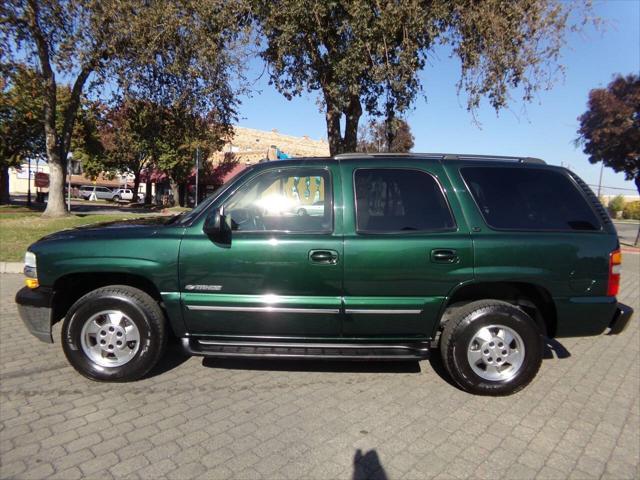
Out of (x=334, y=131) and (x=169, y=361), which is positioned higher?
(x=334, y=131)

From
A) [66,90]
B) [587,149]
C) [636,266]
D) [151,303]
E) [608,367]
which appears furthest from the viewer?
Result: [66,90]

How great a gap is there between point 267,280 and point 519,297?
2.22 m

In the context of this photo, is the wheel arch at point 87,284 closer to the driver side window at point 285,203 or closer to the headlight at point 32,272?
the headlight at point 32,272

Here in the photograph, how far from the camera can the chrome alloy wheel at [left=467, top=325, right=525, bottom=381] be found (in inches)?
149

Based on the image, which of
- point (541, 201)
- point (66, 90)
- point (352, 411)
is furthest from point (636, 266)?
point (66, 90)

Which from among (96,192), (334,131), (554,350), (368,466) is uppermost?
(96,192)

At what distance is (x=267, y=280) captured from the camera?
3.62 m

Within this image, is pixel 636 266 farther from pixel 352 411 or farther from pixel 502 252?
pixel 352 411

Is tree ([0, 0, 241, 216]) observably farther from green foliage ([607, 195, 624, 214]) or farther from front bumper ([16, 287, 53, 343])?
green foliage ([607, 195, 624, 214])

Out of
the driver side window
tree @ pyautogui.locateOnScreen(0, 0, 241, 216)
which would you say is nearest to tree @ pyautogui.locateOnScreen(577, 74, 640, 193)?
tree @ pyautogui.locateOnScreen(0, 0, 241, 216)

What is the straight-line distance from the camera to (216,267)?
3.62 meters

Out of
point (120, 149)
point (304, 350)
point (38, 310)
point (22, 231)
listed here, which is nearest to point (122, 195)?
point (120, 149)

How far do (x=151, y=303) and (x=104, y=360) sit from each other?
2.18 ft

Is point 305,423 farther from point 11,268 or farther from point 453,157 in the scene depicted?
point 11,268
